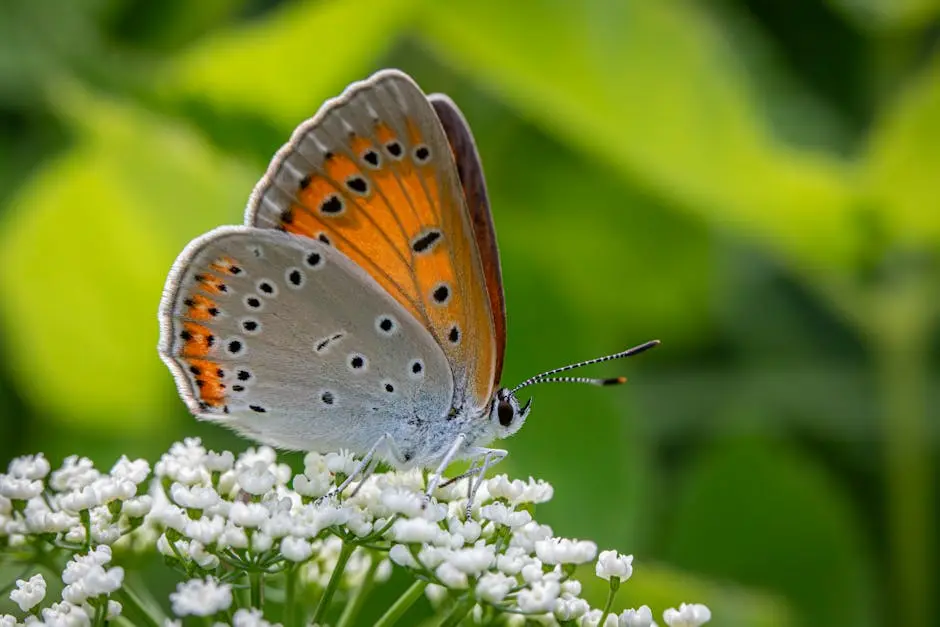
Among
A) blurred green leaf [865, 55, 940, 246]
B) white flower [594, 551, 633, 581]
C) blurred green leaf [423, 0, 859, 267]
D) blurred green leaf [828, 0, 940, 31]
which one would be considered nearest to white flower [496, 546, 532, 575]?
white flower [594, 551, 633, 581]

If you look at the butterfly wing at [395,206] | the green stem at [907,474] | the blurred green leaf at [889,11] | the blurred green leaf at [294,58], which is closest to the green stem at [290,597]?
the butterfly wing at [395,206]

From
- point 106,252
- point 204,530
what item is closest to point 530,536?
point 204,530

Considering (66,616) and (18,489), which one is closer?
(66,616)

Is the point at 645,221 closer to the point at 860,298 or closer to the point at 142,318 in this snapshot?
the point at 860,298

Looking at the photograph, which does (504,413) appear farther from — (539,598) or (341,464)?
(539,598)

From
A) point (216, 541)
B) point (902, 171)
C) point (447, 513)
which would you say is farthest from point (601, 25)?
point (216, 541)

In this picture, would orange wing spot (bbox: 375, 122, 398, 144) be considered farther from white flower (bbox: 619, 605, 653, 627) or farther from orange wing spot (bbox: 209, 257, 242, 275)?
white flower (bbox: 619, 605, 653, 627)
